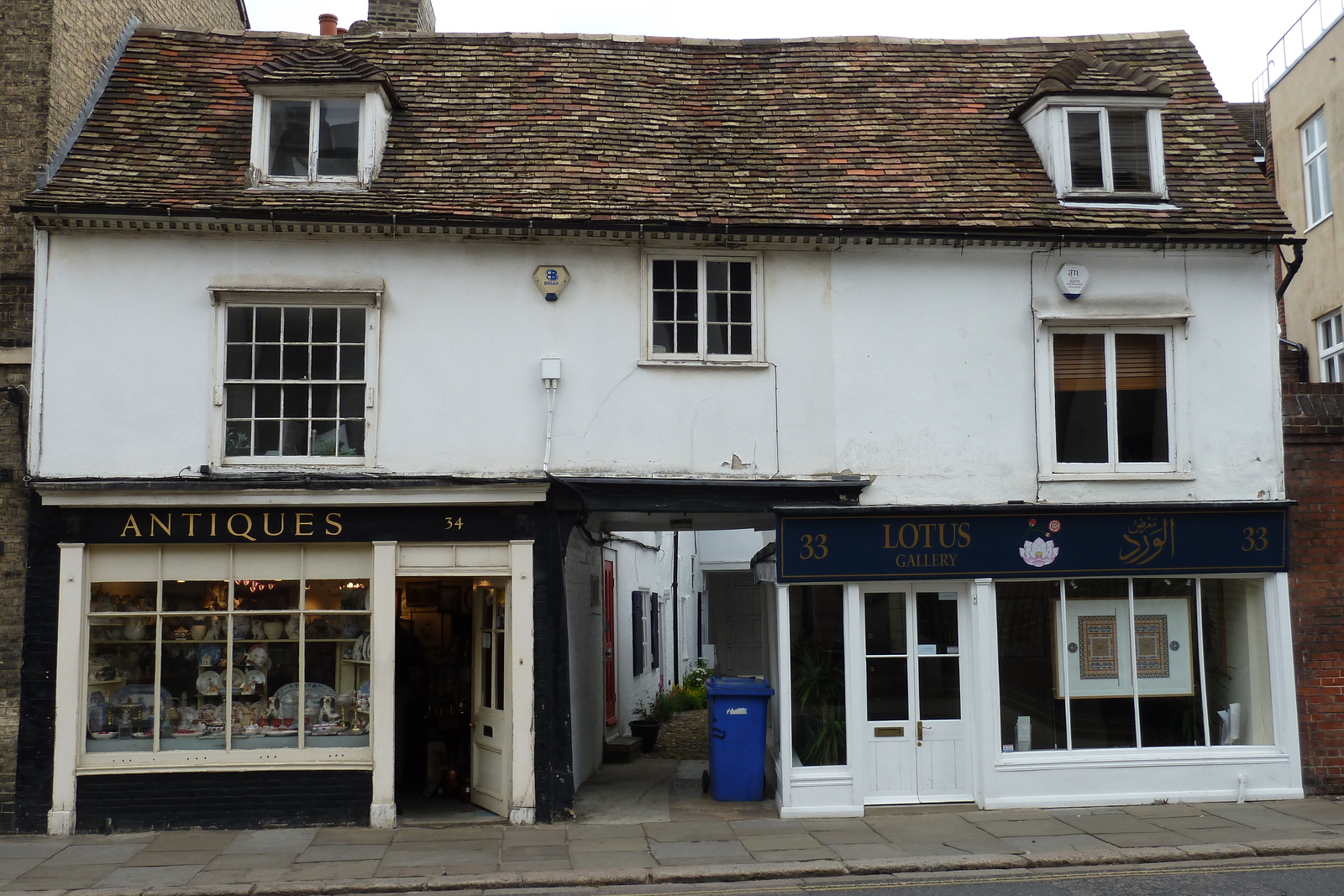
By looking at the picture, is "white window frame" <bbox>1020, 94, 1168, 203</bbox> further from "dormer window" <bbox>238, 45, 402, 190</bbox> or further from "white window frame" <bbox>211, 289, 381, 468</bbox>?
"white window frame" <bbox>211, 289, 381, 468</bbox>

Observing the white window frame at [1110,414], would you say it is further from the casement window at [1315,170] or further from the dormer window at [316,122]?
the casement window at [1315,170]

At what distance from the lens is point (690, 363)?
1164cm

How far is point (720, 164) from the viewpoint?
1260 cm

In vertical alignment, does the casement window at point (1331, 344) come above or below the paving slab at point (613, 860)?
above

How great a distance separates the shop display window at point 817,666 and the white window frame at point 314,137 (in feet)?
20.9

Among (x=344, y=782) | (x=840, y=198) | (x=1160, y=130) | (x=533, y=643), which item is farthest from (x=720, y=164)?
(x=344, y=782)

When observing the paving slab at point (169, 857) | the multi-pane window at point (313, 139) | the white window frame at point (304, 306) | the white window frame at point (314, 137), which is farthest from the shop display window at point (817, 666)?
the multi-pane window at point (313, 139)

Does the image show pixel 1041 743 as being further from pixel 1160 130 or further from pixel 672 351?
pixel 1160 130

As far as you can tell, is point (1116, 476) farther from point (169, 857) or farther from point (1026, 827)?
point (169, 857)

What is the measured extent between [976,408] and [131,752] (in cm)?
920

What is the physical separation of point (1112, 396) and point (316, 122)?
8944 mm

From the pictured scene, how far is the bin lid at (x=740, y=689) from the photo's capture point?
11.9 metres

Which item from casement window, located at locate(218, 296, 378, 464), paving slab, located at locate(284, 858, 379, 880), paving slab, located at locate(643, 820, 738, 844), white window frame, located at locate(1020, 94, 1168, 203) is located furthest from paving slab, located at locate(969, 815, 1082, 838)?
casement window, located at locate(218, 296, 378, 464)

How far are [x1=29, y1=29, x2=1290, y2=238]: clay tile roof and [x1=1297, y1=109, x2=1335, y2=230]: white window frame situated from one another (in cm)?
613
